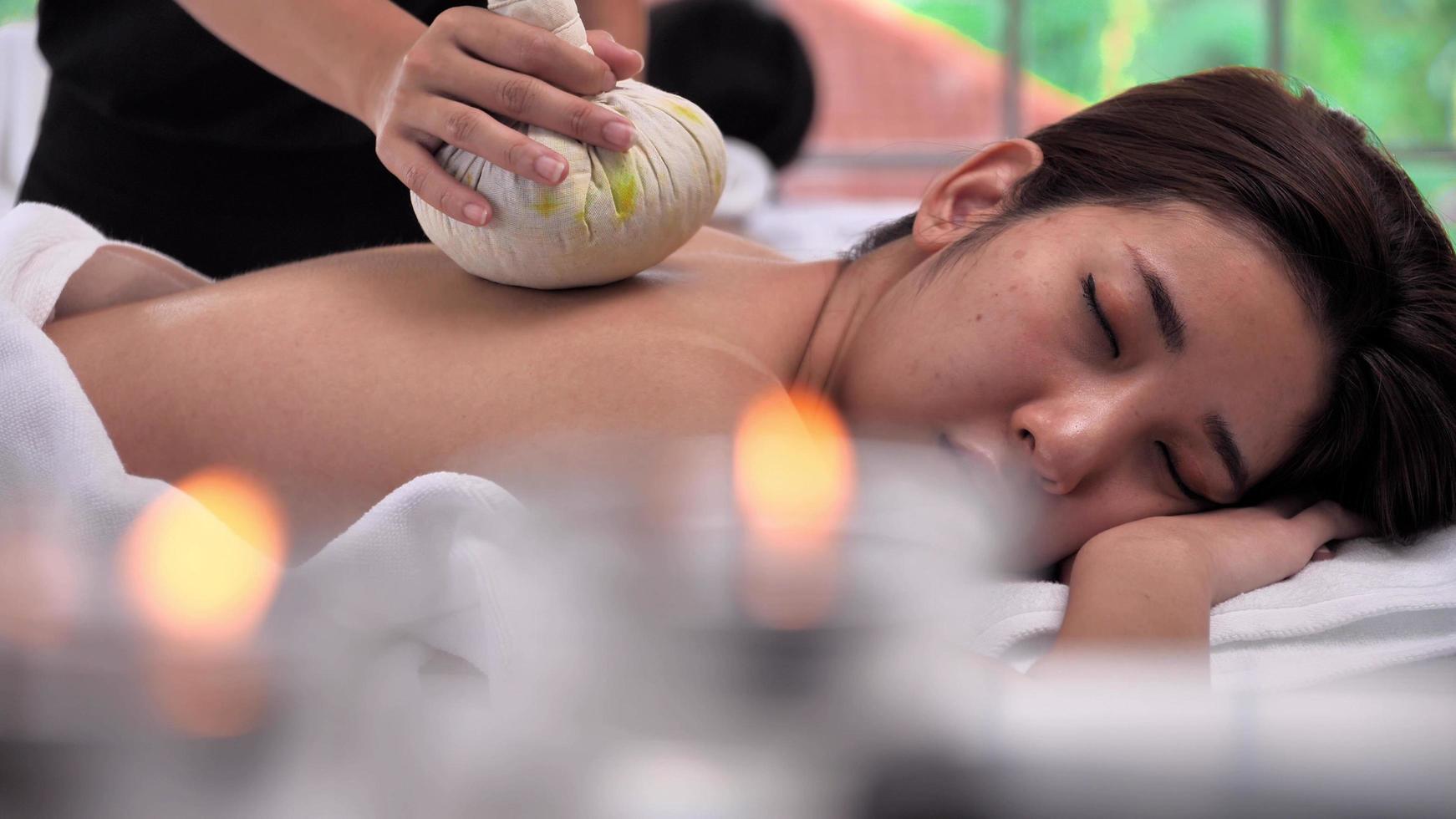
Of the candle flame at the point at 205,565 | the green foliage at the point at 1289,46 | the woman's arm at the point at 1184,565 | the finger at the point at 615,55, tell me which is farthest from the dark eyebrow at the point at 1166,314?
the green foliage at the point at 1289,46

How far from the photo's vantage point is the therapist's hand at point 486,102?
0.64 m

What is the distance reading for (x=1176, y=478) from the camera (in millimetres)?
735

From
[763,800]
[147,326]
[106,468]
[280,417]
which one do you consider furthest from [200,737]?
[147,326]

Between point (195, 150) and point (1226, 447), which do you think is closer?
point (1226, 447)

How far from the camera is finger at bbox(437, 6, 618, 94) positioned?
0.65 m

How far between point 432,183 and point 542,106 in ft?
0.26

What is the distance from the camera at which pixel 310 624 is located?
0.33 meters

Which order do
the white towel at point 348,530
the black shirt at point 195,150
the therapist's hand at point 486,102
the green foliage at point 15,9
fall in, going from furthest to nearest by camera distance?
the green foliage at point 15,9, the black shirt at point 195,150, the therapist's hand at point 486,102, the white towel at point 348,530

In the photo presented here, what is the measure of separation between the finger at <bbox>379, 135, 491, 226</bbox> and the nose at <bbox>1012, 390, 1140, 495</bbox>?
325 mm

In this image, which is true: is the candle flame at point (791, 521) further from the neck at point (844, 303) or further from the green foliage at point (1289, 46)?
the green foliage at point (1289, 46)

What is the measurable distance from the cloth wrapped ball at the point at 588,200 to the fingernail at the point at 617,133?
13 mm

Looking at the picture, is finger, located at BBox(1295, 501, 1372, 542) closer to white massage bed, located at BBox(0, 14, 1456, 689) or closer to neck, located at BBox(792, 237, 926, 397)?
white massage bed, located at BBox(0, 14, 1456, 689)

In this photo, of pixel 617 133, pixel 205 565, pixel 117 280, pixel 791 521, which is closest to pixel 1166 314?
pixel 617 133

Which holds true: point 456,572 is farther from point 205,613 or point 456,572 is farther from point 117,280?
point 117,280
